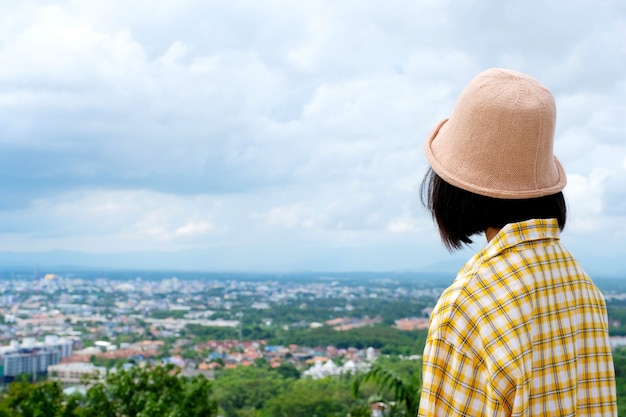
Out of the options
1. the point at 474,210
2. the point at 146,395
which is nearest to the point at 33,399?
the point at 146,395

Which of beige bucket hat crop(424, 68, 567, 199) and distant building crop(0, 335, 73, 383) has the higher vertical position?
beige bucket hat crop(424, 68, 567, 199)

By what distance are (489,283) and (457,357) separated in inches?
3.4

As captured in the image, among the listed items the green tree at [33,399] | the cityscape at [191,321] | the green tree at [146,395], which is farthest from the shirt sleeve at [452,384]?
the cityscape at [191,321]

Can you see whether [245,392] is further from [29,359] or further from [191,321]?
[191,321]

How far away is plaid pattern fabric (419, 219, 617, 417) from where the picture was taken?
676 mm

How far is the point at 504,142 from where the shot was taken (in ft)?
2.57

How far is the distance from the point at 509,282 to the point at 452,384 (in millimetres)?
123

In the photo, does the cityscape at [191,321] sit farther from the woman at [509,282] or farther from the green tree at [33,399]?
the woman at [509,282]

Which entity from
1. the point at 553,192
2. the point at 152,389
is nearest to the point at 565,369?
the point at 553,192

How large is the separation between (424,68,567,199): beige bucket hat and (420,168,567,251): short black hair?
2 cm

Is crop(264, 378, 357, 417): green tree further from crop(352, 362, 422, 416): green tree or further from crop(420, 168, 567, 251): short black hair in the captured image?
crop(420, 168, 567, 251): short black hair

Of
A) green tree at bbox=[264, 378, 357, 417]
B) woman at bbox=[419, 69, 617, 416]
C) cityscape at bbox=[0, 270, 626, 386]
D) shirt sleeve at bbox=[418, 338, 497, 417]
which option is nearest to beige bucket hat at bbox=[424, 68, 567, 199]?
woman at bbox=[419, 69, 617, 416]

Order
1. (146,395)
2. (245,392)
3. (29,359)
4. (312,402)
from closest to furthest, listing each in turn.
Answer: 1. (146,395)
2. (312,402)
3. (245,392)
4. (29,359)

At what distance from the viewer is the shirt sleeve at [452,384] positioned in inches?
26.6
